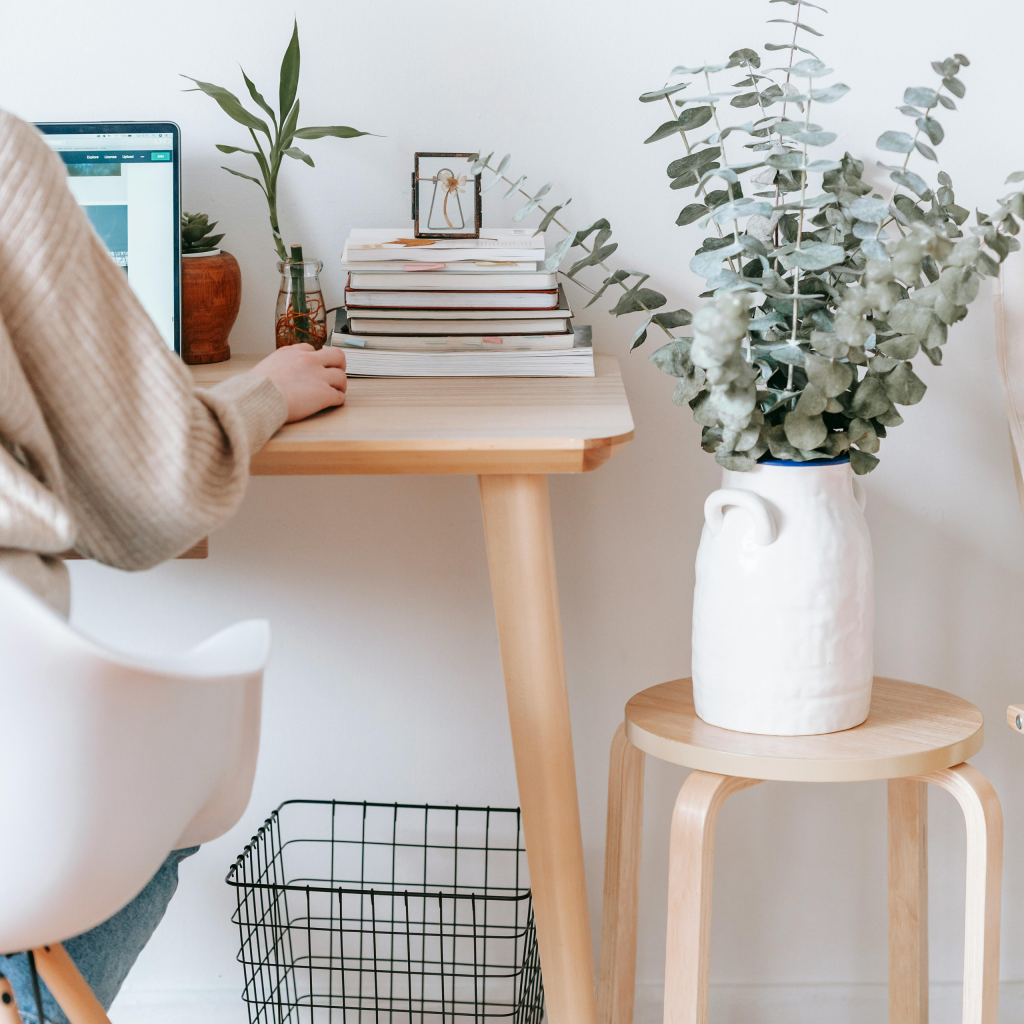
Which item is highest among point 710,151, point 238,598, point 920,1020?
→ point 710,151

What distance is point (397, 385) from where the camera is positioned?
103 cm

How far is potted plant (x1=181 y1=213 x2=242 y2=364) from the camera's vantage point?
108cm

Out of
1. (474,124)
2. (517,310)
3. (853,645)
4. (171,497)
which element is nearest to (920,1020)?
Result: (853,645)

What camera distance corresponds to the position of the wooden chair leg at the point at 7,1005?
66 centimetres

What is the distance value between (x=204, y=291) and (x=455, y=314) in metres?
0.26

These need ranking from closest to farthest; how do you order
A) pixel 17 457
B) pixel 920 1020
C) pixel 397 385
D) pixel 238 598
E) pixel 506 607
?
1. pixel 17 457
2. pixel 506 607
3. pixel 397 385
4. pixel 920 1020
5. pixel 238 598

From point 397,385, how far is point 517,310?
14 centimetres

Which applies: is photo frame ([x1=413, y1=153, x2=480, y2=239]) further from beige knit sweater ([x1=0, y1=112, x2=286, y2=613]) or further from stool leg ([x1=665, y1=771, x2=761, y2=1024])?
stool leg ([x1=665, y1=771, x2=761, y2=1024])

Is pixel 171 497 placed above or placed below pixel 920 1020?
above

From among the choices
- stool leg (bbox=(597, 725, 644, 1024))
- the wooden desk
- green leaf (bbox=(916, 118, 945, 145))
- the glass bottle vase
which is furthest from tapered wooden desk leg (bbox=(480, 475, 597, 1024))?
green leaf (bbox=(916, 118, 945, 145))

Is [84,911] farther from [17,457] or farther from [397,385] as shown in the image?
[397,385]

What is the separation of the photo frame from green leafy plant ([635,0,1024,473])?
252 millimetres

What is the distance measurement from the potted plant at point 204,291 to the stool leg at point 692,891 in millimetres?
656

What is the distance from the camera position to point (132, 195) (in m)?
1.06
